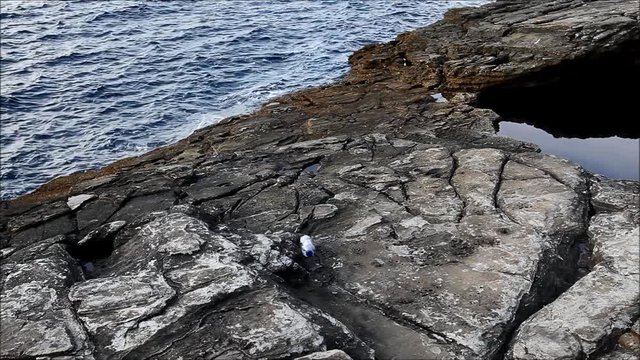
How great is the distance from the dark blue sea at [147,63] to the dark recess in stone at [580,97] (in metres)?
6.43

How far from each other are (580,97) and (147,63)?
1657cm

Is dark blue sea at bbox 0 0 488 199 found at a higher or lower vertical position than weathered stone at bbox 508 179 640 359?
lower

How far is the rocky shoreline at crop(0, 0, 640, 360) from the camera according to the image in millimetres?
6828

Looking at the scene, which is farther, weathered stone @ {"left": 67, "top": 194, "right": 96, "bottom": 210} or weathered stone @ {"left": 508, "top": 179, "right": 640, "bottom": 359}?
weathered stone @ {"left": 67, "top": 194, "right": 96, "bottom": 210}

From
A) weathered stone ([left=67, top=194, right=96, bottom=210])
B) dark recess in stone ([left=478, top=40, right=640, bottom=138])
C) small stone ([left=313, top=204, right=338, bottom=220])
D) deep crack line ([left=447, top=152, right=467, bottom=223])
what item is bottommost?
dark recess in stone ([left=478, top=40, right=640, bottom=138])

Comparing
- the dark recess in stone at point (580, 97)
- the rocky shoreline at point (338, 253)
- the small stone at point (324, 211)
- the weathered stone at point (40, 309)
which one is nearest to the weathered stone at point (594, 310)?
the rocky shoreline at point (338, 253)

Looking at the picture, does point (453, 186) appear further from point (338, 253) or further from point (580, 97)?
point (580, 97)

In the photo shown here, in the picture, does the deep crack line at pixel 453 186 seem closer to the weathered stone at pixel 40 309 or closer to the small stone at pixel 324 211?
the small stone at pixel 324 211

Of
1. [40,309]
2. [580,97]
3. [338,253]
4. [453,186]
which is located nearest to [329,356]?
[338,253]

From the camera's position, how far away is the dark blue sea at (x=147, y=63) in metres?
18.3

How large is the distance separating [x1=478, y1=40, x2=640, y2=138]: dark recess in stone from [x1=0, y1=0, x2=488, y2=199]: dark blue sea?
6431 mm

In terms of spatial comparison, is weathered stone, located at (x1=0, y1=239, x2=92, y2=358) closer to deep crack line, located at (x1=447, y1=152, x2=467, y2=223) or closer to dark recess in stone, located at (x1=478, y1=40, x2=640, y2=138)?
deep crack line, located at (x1=447, y1=152, x2=467, y2=223)

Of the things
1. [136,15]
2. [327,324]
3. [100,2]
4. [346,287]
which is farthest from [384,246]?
[100,2]

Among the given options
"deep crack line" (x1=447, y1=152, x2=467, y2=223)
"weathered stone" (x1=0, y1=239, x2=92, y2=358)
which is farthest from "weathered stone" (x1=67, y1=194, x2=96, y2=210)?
"deep crack line" (x1=447, y1=152, x2=467, y2=223)
